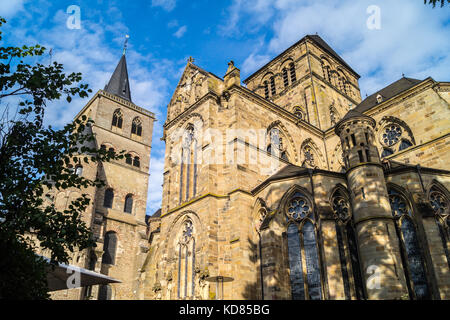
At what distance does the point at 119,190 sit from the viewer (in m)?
36.2

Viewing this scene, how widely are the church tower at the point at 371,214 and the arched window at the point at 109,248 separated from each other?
77.1ft

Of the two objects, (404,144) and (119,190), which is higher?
(119,190)

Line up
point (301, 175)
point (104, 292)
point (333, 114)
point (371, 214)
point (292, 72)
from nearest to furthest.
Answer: point (371, 214) → point (301, 175) → point (333, 114) → point (104, 292) → point (292, 72)

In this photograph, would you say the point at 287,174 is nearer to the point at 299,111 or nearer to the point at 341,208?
the point at 341,208

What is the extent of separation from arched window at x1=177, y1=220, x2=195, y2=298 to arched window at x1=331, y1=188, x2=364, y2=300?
6887 mm

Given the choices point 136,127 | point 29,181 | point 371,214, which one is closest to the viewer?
point 29,181

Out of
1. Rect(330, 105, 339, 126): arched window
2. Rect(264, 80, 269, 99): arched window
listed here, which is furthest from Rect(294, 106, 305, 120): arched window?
Rect(264, 80, 269, 99): arched window

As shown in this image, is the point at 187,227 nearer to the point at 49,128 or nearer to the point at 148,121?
the point at 49,128

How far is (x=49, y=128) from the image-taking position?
7.35m

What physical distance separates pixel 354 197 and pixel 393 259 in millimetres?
2687

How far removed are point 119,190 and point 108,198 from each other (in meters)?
1.43

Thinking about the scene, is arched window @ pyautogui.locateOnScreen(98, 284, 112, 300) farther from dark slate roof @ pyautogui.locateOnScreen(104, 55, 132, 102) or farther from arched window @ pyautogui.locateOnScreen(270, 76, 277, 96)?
dark slate roof @ pyautogui.locateOnScreen(104, 55, 132, 102)

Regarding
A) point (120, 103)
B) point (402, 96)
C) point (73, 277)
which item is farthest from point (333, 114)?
point (120, 103)
